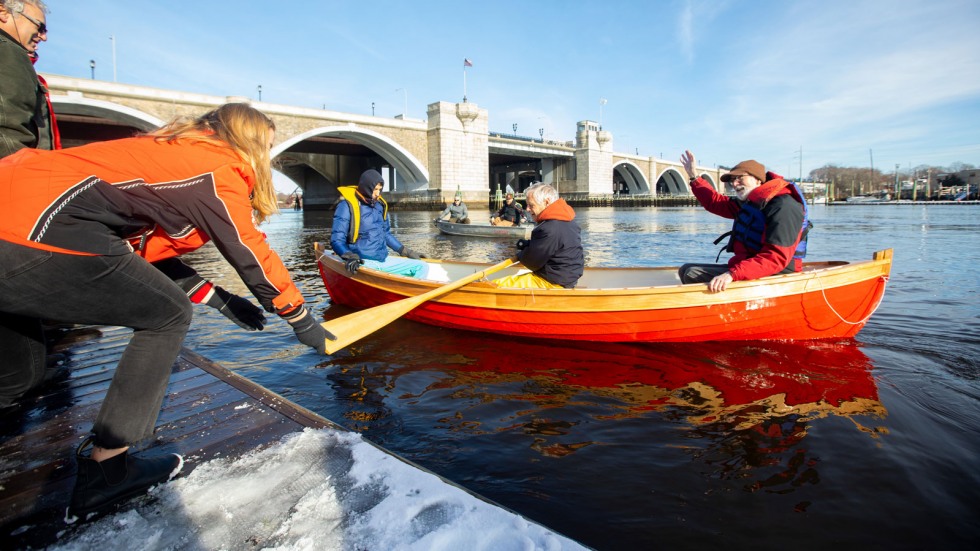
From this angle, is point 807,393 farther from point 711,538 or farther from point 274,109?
point 274,109

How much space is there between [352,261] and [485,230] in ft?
43.2

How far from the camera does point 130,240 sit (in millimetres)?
2191

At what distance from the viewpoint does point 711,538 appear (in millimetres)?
2564

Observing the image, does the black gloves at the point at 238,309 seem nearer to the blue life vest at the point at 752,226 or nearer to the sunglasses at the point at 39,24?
the sunglasses at the point at 39,24

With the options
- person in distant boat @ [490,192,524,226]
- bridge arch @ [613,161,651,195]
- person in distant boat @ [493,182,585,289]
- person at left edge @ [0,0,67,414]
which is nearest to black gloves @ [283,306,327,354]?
person at left edge @ [0,0,67,414]

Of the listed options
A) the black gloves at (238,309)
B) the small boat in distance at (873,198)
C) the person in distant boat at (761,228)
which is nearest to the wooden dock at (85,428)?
the black gloves at (238,309)

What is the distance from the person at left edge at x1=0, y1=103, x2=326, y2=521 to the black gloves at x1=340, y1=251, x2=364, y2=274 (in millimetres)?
4387

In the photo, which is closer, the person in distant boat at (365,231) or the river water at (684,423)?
the river water at (684,423)

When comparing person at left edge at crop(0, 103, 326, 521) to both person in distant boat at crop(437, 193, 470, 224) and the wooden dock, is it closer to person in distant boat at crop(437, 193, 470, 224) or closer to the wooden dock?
the wooden dock

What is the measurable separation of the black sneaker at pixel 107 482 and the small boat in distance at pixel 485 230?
15.7 m

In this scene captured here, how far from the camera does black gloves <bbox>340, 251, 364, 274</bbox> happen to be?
6.79 metres

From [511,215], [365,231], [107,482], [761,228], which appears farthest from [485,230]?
[107,482]

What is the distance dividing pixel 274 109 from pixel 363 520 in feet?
128

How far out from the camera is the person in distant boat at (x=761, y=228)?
4973mm
